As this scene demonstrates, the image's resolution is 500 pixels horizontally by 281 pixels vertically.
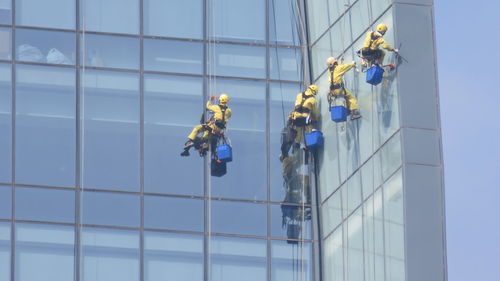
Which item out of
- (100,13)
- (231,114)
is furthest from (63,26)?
(231,114)

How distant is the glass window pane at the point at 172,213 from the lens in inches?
1855

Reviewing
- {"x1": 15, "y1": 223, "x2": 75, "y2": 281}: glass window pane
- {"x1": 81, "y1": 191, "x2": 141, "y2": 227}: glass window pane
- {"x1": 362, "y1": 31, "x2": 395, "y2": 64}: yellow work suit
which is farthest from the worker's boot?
{"x1": 15, "y1": 223, "x2": 75, "y2": 281}: glass window pane

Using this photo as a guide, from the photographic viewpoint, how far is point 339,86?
45719 mm

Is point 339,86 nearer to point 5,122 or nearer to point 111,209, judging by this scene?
point 111,209

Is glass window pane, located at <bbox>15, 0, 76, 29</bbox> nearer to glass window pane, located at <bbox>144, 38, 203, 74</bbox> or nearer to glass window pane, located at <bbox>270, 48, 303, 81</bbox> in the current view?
glass window pane, located at <bbox>144, 38, 203, 74</bbox>

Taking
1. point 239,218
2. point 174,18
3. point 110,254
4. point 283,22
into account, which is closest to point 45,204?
point 110,254

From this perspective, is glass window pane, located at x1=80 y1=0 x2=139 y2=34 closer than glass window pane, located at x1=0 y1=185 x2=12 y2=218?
No

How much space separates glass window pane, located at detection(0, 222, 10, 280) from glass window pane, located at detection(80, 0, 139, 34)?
19.6 feet

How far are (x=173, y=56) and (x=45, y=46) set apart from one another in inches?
134

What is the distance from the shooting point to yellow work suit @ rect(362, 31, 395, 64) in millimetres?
43906

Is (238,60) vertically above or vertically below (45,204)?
above

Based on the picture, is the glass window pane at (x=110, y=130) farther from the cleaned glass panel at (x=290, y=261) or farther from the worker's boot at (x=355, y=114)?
the worker's boot at (x=355, y=114)

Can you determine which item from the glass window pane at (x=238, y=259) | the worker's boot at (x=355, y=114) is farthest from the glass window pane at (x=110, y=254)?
the worker's boot at (x=355, y=114)

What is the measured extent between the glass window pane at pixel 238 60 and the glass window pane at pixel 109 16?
7.55 ft
